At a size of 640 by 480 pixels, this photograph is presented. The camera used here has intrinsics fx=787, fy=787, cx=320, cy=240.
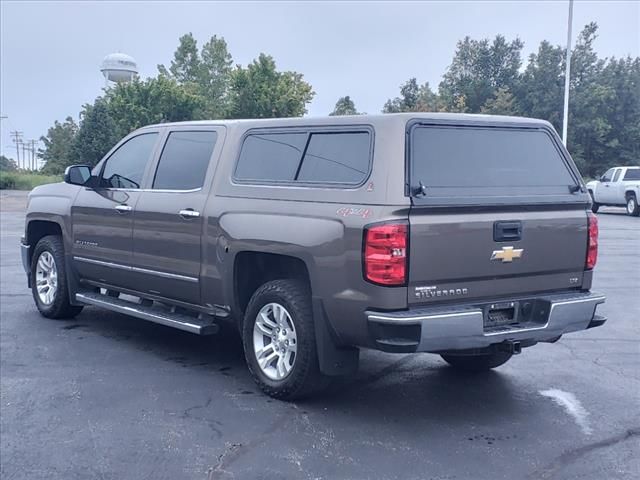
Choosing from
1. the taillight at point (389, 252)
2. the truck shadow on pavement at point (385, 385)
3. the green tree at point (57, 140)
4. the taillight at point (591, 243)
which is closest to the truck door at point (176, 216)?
the truck shadow on pavement at point (385, 385)

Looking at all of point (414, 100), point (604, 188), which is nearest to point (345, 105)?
point (414, 100)

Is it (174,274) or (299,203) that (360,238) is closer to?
(299,203)

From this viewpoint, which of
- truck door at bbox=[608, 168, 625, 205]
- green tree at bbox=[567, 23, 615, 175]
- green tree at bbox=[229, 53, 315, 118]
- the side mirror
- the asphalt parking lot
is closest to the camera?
the asphalt parking lot

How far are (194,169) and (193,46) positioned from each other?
55.6m

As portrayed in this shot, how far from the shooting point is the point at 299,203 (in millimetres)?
5383

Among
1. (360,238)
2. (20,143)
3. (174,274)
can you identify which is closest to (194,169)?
(174,274)

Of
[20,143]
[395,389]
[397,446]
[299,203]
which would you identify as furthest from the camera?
[20,143]

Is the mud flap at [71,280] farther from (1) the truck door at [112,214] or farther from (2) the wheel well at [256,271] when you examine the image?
(2) the wheel well at [256,271]

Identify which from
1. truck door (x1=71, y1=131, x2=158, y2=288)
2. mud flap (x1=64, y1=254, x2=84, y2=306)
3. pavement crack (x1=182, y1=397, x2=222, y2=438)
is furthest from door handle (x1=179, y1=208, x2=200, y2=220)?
mud flap (x1=64, y1=254, x2=84, y2=306)

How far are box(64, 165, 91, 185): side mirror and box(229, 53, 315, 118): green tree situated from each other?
35.8m

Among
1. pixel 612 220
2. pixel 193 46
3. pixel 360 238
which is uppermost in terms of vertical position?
pixel 193 46

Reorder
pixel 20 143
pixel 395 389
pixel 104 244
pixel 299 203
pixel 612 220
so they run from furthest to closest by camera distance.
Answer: pixel 20 143, pixel 612 220, pixel 104 244, pixel 395 389, pixel 299 203

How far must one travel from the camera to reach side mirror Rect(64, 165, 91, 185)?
754 cm

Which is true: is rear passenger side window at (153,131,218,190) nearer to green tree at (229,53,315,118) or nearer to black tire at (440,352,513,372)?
black tire at (440,352,513,372)
